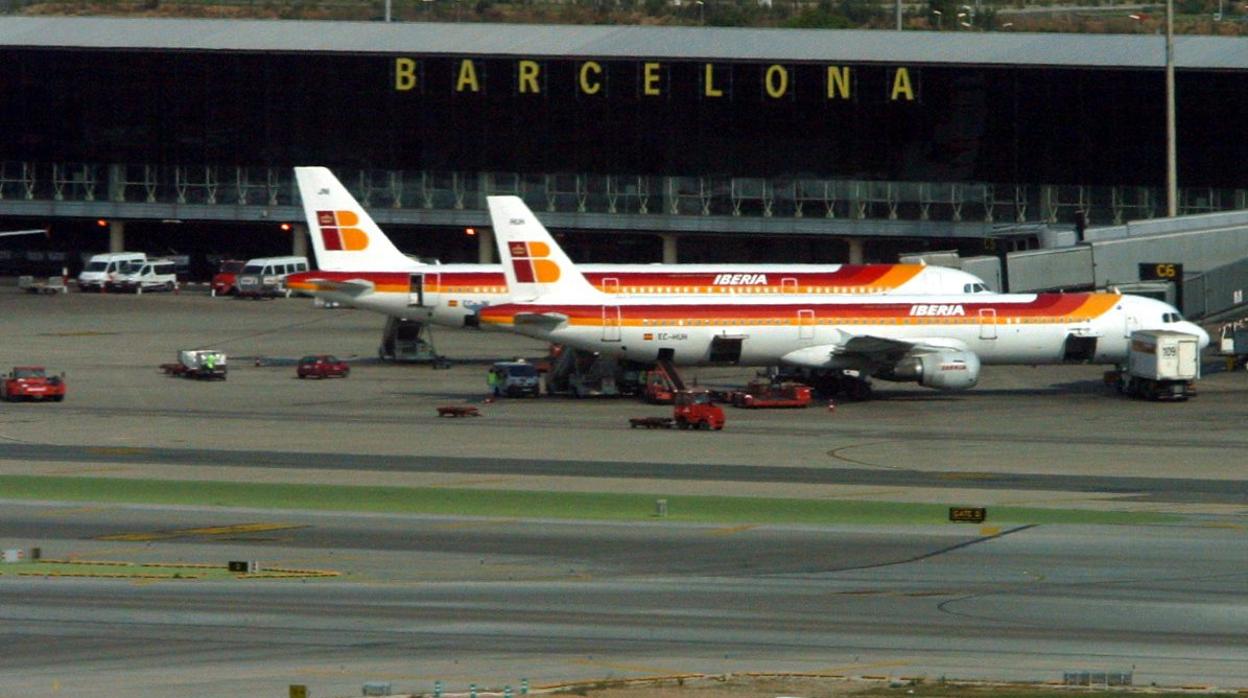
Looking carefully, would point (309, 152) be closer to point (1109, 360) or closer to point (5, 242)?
point (5, 242)

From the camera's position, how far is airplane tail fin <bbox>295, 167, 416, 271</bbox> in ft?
254

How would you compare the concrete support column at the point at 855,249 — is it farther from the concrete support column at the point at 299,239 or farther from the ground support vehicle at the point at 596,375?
the ground support vehicle at the point at 596,375

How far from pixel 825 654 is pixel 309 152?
90168mm

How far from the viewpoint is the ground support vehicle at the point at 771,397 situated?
66375 millimetres

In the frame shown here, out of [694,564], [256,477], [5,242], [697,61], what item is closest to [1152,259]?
[697,61]

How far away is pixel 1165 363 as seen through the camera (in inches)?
2606

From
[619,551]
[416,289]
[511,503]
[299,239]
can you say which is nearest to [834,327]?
[416,289]

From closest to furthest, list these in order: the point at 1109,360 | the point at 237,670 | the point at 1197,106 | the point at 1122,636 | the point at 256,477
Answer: the point at 237,670, the point at 1122,636, the point at 256,477, the point at 1109,360, the point at 1197,106

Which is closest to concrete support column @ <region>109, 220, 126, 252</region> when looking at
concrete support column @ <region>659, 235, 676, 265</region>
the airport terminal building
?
the airport terminal building

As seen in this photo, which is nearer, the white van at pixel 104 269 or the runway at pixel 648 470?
the runway at pixel 648 470

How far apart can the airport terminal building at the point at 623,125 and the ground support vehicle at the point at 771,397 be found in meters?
34.8

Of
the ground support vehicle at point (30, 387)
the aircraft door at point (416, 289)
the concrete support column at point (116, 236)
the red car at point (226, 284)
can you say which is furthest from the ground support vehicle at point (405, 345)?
the concrete support column at point (116, 236)

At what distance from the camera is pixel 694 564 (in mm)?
36594

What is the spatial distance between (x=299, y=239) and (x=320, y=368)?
42.4 meters
